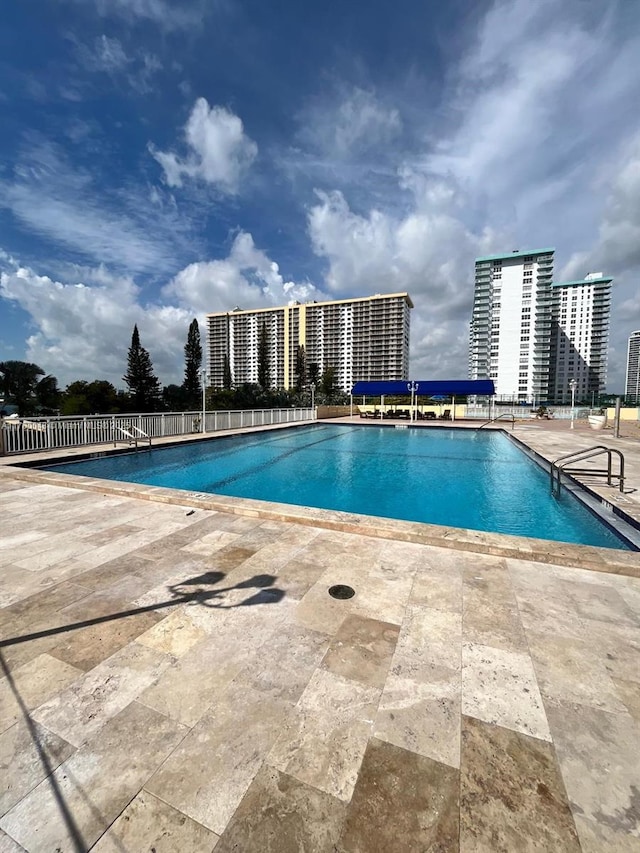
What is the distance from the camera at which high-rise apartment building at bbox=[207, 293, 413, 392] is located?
9494cm

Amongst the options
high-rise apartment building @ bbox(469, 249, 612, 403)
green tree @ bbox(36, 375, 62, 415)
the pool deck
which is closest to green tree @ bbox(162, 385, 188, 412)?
green tree @ bbox(36, 375, 62, 415)

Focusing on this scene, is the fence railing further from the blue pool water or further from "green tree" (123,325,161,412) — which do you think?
"green tree" (123,325,161,412)

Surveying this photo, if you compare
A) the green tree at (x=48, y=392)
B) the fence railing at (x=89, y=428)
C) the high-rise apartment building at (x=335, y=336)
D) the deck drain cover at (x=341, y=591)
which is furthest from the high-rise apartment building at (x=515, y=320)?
the deck drain cover at (x=341, y=591)

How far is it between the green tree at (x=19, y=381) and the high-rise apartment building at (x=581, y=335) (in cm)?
9752

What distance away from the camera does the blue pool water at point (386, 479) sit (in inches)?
247

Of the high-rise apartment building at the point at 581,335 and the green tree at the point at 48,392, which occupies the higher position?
the high-rise apartment building at the point at 581,335

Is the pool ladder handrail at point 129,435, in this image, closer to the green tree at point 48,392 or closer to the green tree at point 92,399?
the green tree at point 92,399

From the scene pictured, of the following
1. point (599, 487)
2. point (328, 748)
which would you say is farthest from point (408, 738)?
point (599, 487)

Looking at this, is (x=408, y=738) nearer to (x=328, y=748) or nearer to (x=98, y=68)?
(x=328, y=748)

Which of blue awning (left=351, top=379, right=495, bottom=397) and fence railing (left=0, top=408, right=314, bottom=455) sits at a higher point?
blue awning (left=351, top=379, right=495, bottom=397)

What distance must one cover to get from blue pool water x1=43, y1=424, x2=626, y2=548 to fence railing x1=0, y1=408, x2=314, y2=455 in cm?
156

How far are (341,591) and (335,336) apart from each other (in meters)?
99.9

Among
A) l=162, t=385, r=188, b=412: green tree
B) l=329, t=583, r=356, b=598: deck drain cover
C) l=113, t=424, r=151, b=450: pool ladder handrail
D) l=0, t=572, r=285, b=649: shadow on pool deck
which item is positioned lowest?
l=0, t=572, r=285, b=649: shadow on pool deck

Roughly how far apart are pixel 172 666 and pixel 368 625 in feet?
3.92
